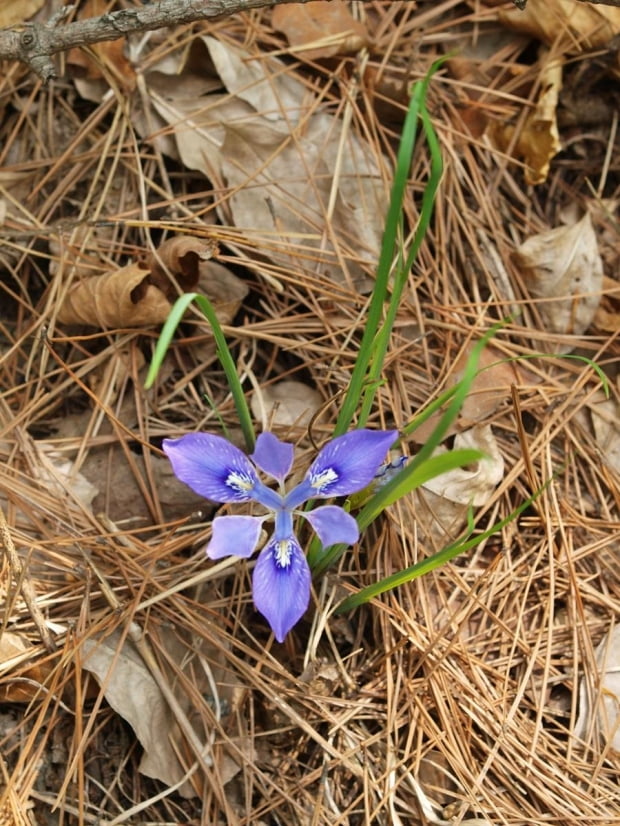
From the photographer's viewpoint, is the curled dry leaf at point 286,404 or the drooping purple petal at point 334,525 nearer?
the drooping purple petal at point 334,525

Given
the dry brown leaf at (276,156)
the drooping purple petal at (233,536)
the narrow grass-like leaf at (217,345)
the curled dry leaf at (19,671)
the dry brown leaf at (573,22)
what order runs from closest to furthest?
the narrow grass-like leaf at (217,345) < the drooping purple petal at (233,536) < the curled dry leaf at (19,671) < the dry brown leaf at (276,156) < the dry brown leaf at (573,22)

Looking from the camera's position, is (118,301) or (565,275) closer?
(118,301)

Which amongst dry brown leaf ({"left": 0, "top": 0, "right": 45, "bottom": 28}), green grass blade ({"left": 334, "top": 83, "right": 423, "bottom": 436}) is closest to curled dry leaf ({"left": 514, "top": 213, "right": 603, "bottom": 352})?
green grass blade ({"left": 334, "top": 83, "right": 423, "bottom": 436})

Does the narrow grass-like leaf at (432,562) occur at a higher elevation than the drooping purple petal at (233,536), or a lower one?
lower

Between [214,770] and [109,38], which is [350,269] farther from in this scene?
[214,770]

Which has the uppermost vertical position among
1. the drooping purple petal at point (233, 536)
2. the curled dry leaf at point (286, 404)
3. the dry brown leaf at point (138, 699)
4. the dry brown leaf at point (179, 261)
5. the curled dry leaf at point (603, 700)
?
the dry brown leaf at point (179, 261)

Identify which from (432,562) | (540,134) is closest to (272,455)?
(432,562)

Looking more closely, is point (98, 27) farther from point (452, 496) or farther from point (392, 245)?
point (452, 496)

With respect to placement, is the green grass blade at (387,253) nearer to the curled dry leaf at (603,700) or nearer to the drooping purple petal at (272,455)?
the drooping purple petal at (272,455)

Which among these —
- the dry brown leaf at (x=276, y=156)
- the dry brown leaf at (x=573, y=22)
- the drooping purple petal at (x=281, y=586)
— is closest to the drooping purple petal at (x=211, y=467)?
the drooping purple petal at (x=281, y=586)
